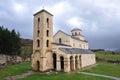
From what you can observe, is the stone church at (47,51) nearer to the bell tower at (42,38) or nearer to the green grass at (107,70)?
the bell tower at (42,38)

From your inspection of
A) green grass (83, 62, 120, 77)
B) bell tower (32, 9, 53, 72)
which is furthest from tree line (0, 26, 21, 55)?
green grass (83, 62, 120, 77)

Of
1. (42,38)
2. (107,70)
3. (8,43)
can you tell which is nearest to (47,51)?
(42,38)

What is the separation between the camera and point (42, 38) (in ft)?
128

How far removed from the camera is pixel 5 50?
197 feet

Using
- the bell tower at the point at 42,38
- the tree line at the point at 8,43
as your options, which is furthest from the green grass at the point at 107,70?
the tree line at the point at 8,43

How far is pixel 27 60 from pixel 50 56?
32.5m

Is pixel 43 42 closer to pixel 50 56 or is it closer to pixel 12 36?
pixel 50 56

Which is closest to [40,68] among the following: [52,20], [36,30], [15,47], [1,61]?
[36,30]

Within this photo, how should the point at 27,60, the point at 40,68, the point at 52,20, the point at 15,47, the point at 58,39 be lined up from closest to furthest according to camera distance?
the point at 40,68
the point at 52,20
the point at 58,39
the point at 15,47
the point at 27,60

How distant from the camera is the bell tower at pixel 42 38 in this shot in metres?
38.9

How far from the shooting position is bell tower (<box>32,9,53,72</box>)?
38.9 meters

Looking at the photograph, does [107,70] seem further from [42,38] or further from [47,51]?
[42,38]

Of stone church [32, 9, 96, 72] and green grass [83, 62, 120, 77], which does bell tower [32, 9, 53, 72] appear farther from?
green grass [83, 62, 120, 77]

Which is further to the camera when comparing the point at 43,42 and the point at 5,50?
the point at 5,50
